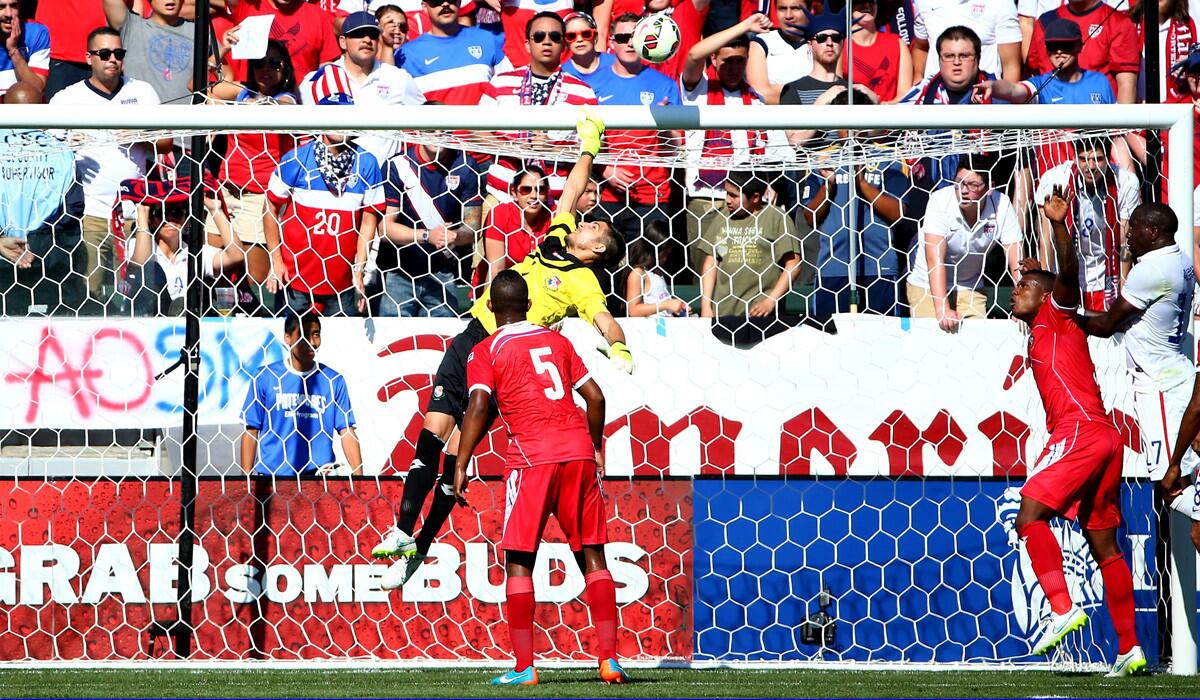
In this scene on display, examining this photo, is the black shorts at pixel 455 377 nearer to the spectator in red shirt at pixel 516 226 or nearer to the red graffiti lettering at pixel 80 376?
the spectator in red shirt at pixel 516 226

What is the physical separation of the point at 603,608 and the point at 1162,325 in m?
3.02

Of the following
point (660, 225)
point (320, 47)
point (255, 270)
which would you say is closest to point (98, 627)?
point (255, 270)

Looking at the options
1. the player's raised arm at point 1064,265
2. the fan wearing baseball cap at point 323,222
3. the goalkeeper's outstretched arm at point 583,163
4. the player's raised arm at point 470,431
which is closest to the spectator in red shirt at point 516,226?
the fan wearing baseball cap at point 323,222

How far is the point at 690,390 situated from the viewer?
779 cm

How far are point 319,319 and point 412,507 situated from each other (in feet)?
6.32

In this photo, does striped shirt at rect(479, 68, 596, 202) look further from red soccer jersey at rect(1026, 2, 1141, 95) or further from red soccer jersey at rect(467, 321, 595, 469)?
red soccer jersey at rect(1026, 2, 1141, 95)

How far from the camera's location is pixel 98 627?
6.90 m

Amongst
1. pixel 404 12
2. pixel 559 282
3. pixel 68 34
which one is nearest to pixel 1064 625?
pixel 559 282

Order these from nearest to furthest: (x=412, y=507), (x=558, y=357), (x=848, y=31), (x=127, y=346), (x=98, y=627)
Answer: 1. (x=558, y=357)
2. (x=412, y=507)
3. (x=98, y=627)
4. (x=127, y=346)
5. (x=848, y=31)

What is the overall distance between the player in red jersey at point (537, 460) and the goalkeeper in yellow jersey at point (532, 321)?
0.37 meters

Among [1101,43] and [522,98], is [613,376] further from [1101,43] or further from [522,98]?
[1101,43]

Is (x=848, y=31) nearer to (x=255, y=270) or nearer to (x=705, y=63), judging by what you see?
(x=705, y=63)

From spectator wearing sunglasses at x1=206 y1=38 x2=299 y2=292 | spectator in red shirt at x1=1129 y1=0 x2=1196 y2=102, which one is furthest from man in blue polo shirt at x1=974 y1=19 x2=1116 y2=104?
spectator wearing sunglasses at x1=206 y1=38 x2=299 y2=292

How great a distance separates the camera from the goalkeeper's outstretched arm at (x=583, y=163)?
627 centimetres
